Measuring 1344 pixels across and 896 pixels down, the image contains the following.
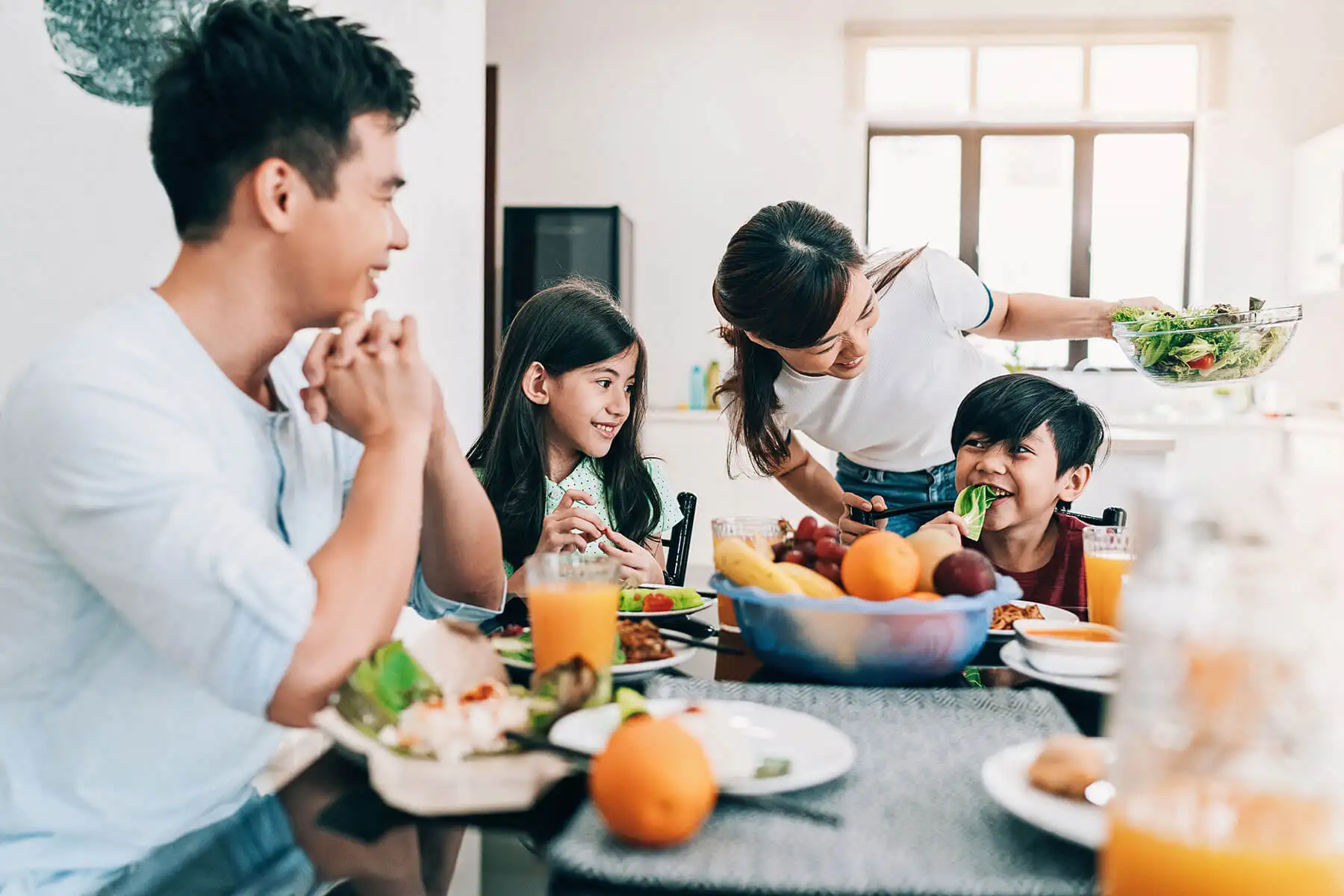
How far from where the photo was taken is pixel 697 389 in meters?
5.73

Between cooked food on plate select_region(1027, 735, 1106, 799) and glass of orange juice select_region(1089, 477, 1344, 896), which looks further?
cooked food on plate select_region(1027, 735, 1106, 799)

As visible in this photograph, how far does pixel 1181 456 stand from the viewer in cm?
505

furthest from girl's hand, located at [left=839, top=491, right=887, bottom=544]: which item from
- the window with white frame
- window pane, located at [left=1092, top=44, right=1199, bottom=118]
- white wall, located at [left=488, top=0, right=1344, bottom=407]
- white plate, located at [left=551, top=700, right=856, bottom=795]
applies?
window pane, located at [left=1092, top=44, right=1199, bottom=118]

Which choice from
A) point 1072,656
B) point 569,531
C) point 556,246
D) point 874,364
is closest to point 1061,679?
point 1072,656

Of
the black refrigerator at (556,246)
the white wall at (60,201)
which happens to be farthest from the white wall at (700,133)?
the white wall at (60,201)

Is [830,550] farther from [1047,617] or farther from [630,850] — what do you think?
[630,850]

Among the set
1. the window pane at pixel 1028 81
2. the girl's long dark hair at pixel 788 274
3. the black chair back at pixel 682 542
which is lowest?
the black chair back at pixel 682 542

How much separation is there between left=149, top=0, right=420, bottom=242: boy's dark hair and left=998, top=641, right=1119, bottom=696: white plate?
841 millimetres

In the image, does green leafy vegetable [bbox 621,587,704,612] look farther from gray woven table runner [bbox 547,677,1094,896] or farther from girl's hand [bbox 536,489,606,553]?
gray woven table runner [bbox 547,677,1094,896]

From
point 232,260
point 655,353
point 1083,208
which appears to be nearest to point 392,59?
point 232,260

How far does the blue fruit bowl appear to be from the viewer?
39.4 inches

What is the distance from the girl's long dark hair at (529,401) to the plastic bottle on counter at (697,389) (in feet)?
11.2

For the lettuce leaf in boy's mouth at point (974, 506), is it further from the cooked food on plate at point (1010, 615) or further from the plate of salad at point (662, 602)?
the plate of salad at point (662, 602)

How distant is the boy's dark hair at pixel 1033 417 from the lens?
206cm
